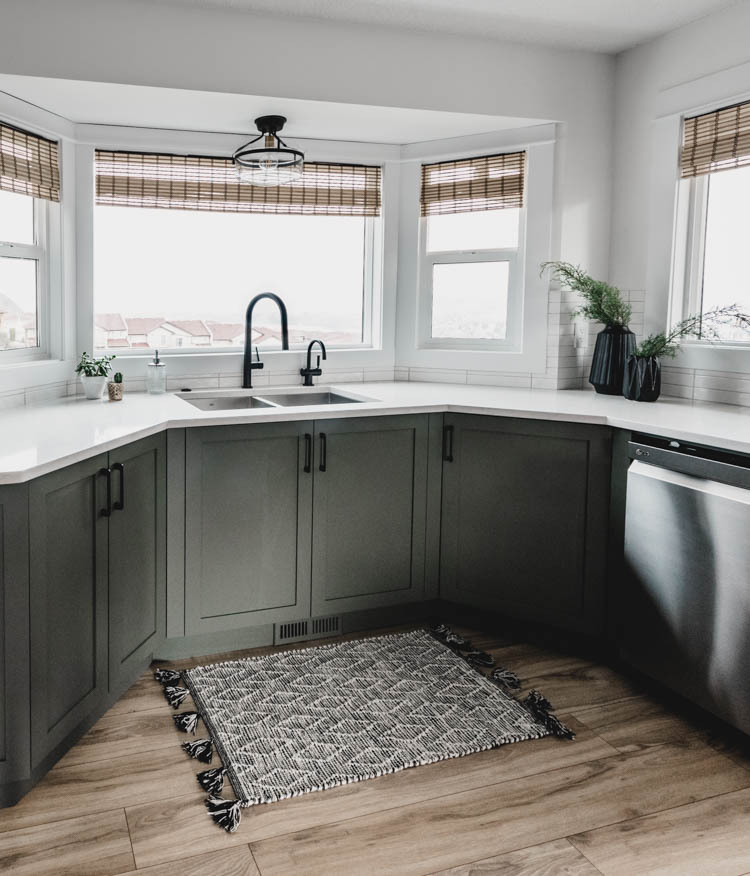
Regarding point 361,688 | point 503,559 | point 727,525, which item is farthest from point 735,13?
point 361,688

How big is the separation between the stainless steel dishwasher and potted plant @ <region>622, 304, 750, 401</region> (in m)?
0.64

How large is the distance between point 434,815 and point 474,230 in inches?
108

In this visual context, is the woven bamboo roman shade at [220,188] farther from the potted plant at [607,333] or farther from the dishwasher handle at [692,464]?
the dishwasher handle at [692,464]

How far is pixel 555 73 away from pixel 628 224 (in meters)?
0.74

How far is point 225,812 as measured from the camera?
6.81ft

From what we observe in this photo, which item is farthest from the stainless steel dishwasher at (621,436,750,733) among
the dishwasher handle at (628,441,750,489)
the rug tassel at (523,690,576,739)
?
the rug tassel at (523,690,576,739)

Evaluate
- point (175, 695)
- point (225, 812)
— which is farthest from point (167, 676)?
point (225, 812)

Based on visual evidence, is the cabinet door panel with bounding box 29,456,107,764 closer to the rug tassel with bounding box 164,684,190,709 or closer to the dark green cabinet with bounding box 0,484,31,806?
the dark green cabinet with bounding box 0,484,31,806

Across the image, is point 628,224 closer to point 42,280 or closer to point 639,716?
point 639,716

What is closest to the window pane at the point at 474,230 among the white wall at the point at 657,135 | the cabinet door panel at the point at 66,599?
the white wall at the point at 657,135

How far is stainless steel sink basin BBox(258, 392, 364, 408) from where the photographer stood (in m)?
3.75

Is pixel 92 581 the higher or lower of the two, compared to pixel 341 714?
higher

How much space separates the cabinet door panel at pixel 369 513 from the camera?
3.10 metres

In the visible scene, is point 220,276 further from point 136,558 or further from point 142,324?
point 136,558
